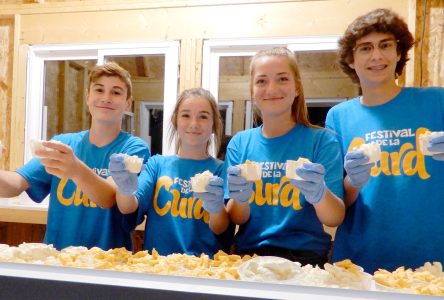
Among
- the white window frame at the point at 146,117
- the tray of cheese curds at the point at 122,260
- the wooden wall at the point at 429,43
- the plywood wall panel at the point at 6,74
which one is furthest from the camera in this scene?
the plywood wall panel at the point at 6,74

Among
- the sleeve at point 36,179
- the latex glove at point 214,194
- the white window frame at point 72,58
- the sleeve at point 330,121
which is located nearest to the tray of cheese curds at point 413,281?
the latex glove at point 214,194

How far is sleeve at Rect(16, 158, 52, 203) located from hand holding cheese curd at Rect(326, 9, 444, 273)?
1.14 meters

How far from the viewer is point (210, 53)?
3.36m

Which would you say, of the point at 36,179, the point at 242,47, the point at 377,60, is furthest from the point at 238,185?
the point at 242,47

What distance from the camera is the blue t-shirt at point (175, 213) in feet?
4.83

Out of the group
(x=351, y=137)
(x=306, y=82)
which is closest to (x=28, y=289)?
(x=351, y=137)

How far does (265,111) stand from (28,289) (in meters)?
1.03

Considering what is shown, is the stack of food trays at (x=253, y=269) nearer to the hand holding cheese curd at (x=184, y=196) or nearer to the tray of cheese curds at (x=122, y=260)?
the tray of cheese curds at (x=122, y=260)

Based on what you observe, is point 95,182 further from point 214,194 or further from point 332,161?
point 332,161

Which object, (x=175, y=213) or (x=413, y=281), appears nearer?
(x=413, y=281)

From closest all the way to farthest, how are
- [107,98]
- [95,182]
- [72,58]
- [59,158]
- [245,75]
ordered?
[59,158], [95,182], [107,98], [245,75], [72,58]

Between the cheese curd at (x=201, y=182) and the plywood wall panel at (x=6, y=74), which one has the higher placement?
the plywood wall panel at (x=6, y=74)

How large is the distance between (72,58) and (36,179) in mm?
2371

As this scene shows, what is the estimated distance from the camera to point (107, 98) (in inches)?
63.7
